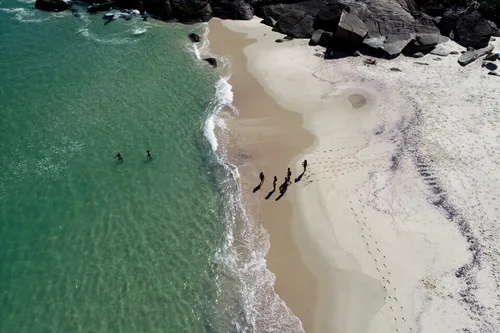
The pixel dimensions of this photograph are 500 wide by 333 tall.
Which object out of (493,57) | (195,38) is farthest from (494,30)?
(195,38)

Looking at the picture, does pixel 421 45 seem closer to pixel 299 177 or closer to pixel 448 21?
pixel 448 21

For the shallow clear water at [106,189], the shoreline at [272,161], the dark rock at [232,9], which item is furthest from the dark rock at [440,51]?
the shallow clear water at [106,189]

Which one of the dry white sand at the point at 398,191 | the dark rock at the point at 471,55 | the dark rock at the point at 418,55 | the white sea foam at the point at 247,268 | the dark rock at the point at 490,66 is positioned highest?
the dark rock at the point at 471,55

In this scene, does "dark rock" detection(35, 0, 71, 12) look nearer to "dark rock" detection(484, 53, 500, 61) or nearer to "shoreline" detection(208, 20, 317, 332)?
"shoreline" detection(208, 20, 317, 332)

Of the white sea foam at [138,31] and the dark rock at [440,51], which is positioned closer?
the dark rock at [440,51]

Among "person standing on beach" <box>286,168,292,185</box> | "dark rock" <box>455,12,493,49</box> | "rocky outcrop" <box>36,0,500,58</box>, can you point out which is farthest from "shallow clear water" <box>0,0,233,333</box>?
"dark rock" <box>455,12,493,49</box>

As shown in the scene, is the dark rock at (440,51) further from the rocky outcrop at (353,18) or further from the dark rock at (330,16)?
the dark rock at (330,16)

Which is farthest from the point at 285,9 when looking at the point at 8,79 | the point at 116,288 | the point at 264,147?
the point at 116,288
